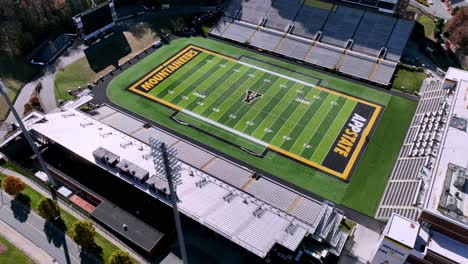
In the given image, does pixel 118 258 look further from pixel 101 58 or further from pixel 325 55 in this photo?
pixel 325 55

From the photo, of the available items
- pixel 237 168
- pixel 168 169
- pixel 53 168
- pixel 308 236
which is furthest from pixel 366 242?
pixel 53 168

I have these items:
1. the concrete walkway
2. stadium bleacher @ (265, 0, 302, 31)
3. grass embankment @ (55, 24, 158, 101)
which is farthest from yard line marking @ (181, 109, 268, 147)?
stadium bleacher @ (265, 0, 302, 31)

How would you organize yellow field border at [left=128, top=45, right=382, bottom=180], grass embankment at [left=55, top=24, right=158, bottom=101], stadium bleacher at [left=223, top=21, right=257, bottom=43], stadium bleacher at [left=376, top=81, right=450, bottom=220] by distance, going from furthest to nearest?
stadium bleacher at [left=223, top=21, right=257, bottom=43] < grass embankment at [left=55, top=24, right=158, bottom=101] < yellow field border at [left=128, top=45, right=382, bottom=180] < stadium bleacher at [left=376, top=81, right=450, bottom=220]

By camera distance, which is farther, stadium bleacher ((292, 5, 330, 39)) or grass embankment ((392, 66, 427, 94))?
stadium bleacher ((292, 5, 330, 39))

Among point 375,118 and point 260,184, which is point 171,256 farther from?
point 375,118

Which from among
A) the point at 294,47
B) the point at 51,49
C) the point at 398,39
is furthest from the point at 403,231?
the point at 51,49

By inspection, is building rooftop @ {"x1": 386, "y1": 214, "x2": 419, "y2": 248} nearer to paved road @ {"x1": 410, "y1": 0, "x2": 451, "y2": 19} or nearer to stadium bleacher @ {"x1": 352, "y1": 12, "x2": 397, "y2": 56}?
stadium bleacher @ {"x1": 352, "y1": 12, "x2": 397, "y2": 56}
